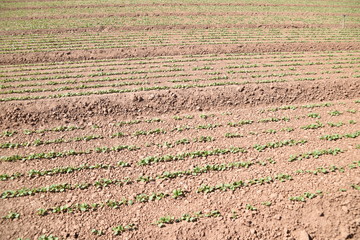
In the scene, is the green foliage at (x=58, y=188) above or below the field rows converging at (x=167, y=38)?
below

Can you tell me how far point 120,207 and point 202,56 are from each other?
13003 mm

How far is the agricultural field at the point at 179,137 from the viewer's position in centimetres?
659

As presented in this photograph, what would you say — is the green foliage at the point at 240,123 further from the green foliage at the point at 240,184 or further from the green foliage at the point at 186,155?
the green foliage at the point at 240,184

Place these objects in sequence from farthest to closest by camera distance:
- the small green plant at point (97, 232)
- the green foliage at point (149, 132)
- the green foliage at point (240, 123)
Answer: the green foliage at point (240, 123)
the green foliage at point (149, 132)
the small green plant at point (97, 232)

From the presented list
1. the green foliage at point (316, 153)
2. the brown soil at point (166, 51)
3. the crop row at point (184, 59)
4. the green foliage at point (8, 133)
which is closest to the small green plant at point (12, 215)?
the green foliage at point (8, 133)

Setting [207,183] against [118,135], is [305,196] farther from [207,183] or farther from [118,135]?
[118,135]

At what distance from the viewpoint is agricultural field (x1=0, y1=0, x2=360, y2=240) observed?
6.59 meters

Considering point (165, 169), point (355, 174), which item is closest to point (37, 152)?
point (165, 169)

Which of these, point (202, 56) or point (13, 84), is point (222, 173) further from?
point (13, 84)

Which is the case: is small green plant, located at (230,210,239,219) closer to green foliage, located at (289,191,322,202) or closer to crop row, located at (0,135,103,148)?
green foliage, located at (289,191,322,202)

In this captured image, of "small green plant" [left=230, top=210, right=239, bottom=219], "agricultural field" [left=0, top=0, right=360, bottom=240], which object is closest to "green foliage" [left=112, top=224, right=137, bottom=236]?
"agricultural field" [left=0, top=0, right=360, bottom=240]

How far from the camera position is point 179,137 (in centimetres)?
965

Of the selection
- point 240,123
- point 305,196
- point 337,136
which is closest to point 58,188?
point 240,123

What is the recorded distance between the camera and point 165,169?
816 cm
